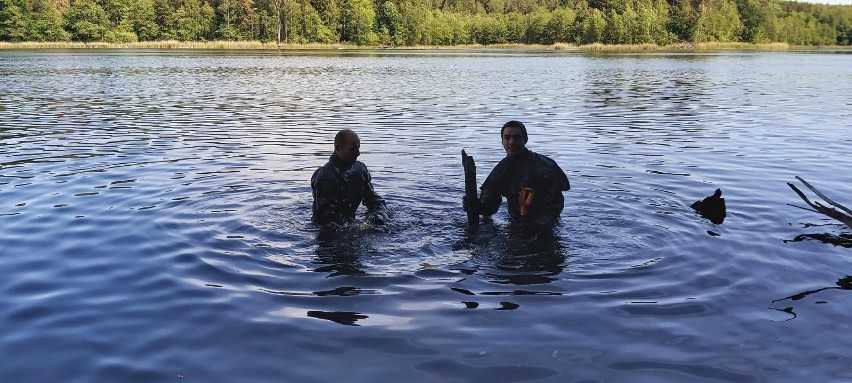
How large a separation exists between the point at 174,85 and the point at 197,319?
3435cm

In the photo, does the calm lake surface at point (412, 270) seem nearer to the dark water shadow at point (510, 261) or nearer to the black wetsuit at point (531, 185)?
the dark water shadow at point (510, 261)

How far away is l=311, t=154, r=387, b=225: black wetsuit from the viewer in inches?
354

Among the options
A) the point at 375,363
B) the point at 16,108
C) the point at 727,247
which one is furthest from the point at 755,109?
the point at 16,108

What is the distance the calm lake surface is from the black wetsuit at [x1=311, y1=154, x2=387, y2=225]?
1.12 ft

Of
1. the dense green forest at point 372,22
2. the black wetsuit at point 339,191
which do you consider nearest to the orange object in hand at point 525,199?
the black wetsuit at point 339,191

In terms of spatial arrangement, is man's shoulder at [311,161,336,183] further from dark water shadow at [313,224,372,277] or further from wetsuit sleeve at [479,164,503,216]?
wetsuit sleeve at [479,164,503,216]

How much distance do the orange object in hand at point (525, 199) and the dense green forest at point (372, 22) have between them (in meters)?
127

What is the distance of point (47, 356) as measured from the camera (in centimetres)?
543

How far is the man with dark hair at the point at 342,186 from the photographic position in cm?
886

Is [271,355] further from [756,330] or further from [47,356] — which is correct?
[756,330]

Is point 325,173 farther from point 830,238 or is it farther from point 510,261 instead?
point 830,238

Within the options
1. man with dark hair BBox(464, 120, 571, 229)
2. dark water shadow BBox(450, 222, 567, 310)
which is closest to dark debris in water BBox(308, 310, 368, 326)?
dark water shadow BBox(450, 222, 567, 310)

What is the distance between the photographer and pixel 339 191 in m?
9.12

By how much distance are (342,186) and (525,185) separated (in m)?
2.33
